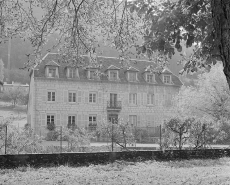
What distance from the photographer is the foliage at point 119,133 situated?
13.4 meters

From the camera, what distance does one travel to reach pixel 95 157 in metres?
10.5

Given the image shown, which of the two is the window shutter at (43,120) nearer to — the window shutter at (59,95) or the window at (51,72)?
the window shutter at (59,95)

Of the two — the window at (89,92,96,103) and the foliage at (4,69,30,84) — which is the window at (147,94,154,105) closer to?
the window at (89,92,96,103)

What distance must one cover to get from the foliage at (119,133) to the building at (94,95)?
17190 millimetres

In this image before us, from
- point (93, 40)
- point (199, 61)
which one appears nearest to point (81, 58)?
point (93, 40)

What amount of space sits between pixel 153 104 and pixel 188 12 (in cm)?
2957

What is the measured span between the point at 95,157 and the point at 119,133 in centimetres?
303

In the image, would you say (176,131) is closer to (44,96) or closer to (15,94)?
(44,96)

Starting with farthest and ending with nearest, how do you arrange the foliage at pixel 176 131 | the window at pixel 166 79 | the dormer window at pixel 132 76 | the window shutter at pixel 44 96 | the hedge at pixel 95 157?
the window at pixel 166 79, the dormer window at pixel 132 76, the window shutter at pixel 44 96, the foliage at pixel 176 131, the hedge at pixel 95 157

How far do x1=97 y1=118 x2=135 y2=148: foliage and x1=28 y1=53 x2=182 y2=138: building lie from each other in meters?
17.2

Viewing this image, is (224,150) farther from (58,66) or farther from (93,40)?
(58,66)

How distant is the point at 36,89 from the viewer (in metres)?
31.9

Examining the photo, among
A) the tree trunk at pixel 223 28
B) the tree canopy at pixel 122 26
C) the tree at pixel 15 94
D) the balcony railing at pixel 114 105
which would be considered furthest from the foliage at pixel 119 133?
the tree at pixel 15 94

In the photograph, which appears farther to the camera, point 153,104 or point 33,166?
point 153,104
